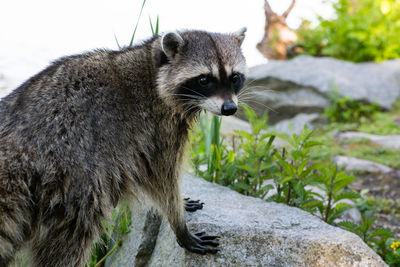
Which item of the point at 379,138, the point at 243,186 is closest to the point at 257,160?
the point at 243,186

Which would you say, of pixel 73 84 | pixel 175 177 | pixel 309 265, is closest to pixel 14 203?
pixel 73 84

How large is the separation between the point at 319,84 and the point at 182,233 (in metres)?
6.44

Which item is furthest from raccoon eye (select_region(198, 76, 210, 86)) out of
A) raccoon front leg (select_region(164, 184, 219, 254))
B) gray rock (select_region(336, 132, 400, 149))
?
gray rock (select_region(336, 132, 400, 149))

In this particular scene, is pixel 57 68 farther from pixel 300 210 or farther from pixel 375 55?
pixel 375 55

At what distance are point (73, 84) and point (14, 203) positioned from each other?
2.45ft

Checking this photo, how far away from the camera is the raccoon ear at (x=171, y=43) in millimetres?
2740

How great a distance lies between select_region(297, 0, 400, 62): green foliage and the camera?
916cm

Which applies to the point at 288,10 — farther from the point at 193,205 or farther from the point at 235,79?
the point at 193,205

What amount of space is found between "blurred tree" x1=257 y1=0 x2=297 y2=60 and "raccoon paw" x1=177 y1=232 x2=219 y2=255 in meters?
10.1

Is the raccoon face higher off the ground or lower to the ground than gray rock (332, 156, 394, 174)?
higher

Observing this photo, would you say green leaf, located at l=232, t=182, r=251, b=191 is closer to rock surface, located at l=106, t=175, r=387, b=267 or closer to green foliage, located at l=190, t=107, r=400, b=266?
green foliage, located at l=190, t=107, r=400, b=266

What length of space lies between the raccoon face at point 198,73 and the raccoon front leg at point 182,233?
1.94 feet

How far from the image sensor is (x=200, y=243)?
2697mm

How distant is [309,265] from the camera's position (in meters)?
2.55
